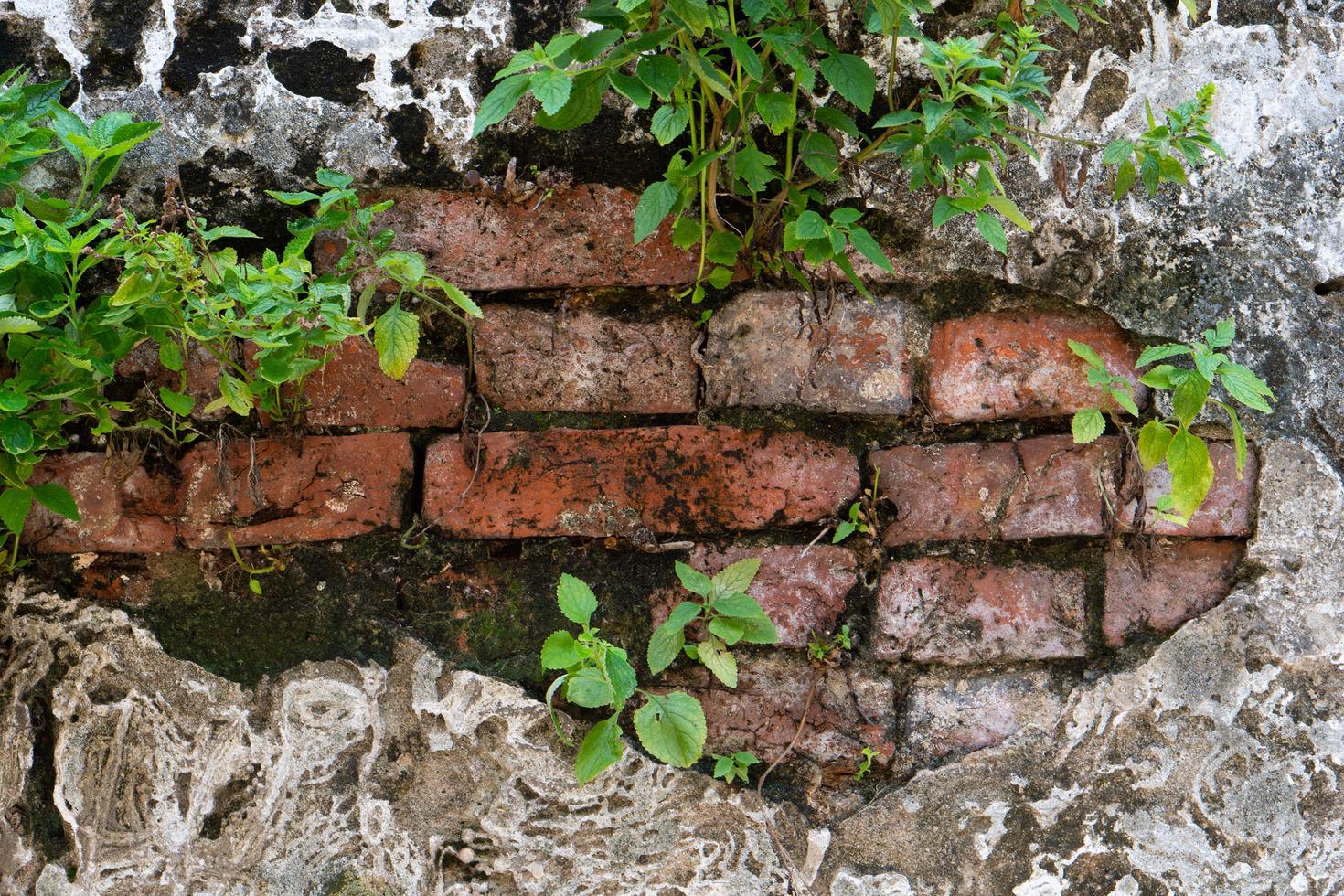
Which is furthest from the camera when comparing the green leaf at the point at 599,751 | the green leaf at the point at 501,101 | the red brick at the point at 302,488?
the red brick at the point at 302,488

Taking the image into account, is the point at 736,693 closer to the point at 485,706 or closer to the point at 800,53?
the point at 485,706

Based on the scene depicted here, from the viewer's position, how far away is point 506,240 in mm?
1169

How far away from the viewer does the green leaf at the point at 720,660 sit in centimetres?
111

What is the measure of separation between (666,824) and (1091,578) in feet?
1.68

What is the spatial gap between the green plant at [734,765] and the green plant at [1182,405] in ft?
1.52

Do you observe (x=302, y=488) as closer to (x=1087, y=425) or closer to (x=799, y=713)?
(x=799, y=713)

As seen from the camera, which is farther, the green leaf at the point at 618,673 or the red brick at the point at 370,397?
the red brick at the point at 370,397

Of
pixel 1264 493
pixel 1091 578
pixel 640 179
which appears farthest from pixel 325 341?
pixel 1264 493

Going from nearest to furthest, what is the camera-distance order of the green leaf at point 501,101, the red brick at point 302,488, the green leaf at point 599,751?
the green leaf at point 501,101 < the green leaf at point 599,751 < the red brick at point 302,488

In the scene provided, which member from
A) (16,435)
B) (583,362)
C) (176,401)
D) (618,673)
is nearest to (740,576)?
(618,673)

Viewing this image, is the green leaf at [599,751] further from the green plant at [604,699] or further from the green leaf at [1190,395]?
the green leaf at [1190,395]

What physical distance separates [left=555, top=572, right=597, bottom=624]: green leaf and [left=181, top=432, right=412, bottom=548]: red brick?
0.73 ft

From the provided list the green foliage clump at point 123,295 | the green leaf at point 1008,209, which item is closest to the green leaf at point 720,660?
the green foliage clump at point 123,295

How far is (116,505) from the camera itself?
1.18 metres
